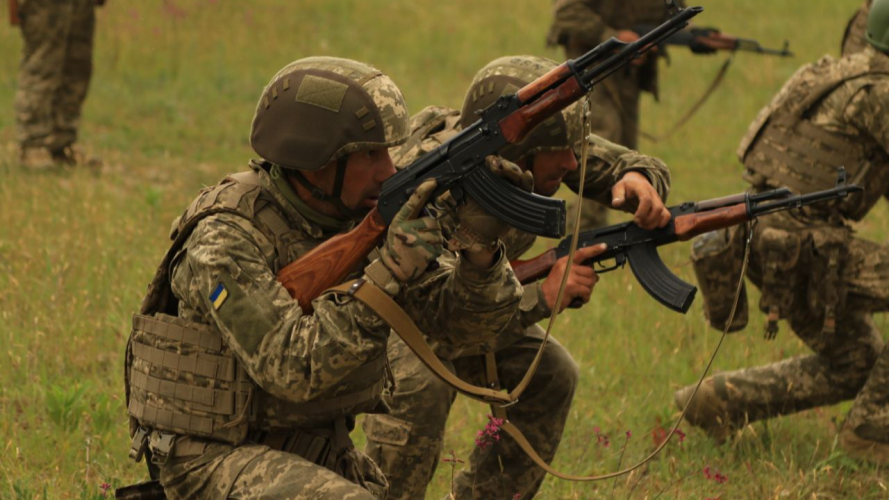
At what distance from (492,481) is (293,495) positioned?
1.68 metres

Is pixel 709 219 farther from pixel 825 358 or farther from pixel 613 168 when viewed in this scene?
pixel 825 358

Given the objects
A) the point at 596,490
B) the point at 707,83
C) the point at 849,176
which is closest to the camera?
the point at 596,490

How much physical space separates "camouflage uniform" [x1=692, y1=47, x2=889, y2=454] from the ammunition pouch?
1cm

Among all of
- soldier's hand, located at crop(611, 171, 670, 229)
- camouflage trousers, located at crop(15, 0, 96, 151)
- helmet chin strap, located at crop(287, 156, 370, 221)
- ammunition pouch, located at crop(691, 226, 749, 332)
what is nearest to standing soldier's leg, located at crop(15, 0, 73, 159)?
camouflage trousers, located at crop(15, 0, 96, 151)

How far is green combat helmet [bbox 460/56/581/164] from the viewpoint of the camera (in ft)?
16.3

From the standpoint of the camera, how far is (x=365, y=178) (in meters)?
3.99

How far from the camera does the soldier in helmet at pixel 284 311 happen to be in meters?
3.71

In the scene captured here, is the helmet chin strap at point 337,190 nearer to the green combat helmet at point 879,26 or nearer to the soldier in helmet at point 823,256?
the soldier in helmet at point 823,256

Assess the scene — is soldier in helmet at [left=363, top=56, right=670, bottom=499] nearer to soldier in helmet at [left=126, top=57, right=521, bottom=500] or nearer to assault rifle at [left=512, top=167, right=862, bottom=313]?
assault rifle at [left=512, top=167, right=862, bottom=313]

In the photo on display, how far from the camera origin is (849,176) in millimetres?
6012

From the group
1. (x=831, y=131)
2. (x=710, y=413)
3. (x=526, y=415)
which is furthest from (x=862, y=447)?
(x=526, y=415)

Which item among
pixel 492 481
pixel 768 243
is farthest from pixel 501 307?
pixel 768 243

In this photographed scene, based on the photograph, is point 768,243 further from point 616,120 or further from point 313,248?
point 616,120

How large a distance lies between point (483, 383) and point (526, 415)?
0.23 m
